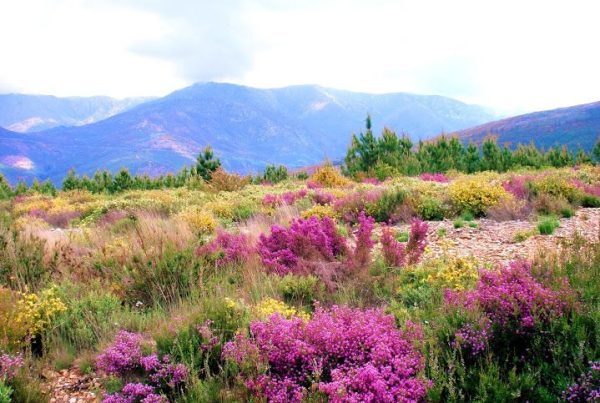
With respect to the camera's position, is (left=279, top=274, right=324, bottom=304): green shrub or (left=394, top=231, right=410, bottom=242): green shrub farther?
(left=394, top=231, right=410, bottom=242): green shrub

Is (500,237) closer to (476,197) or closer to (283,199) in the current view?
(476,197)

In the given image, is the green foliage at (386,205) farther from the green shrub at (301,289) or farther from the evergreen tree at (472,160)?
the evergreen tree at (472,160)

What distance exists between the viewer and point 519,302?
3.46m

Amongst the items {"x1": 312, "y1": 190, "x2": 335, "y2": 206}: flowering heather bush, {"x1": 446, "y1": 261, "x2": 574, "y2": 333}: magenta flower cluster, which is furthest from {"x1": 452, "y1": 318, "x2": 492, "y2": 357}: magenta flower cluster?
{"x1": 312, "y1": 190, "x2": 335, "y2": 206}: flowering heather bush

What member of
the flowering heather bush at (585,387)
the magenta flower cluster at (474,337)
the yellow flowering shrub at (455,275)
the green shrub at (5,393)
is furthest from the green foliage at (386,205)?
the green shrub at (5,393)

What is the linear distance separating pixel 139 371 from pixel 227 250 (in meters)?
3.34

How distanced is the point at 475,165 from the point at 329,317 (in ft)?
120

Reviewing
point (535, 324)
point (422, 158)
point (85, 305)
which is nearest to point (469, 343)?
point (535, 324)

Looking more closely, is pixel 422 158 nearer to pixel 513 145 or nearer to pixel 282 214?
pixel 282 214

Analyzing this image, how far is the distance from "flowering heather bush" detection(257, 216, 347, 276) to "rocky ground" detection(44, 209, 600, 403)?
1424 mm

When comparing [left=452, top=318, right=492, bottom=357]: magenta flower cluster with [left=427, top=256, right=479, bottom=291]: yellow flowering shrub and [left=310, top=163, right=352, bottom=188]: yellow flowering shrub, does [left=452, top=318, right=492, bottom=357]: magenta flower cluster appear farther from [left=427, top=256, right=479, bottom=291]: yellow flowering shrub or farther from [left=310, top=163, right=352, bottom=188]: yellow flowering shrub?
[left=310, top=163, right=352, bottom=188]: yellow flowering shrub

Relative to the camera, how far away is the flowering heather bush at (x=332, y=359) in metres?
2.99

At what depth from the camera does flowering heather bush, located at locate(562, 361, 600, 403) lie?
2631 millimetres

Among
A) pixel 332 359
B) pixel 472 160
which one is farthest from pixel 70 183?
pixel 332 359
